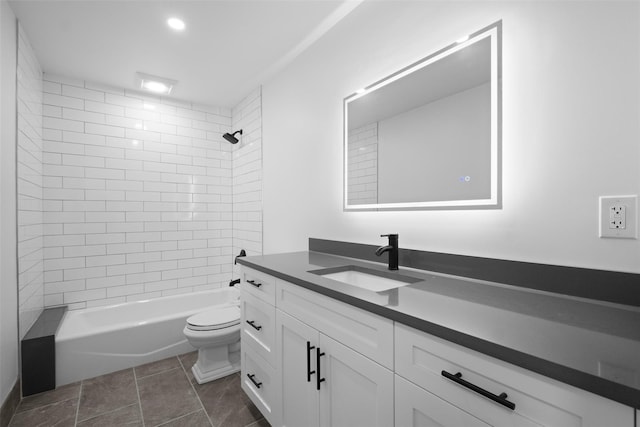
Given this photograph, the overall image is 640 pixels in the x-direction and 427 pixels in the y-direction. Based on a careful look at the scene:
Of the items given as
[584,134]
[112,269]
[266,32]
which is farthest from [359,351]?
[112,269]

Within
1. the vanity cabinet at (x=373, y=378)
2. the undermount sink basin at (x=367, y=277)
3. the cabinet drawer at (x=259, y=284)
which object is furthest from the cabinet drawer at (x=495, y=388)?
the cabinet drawer at (x=259, y=284)

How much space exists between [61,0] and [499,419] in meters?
2.81

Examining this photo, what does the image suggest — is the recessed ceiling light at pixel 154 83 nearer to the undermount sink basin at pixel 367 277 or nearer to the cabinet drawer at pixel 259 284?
the cabinet drawer at pixel 259 284

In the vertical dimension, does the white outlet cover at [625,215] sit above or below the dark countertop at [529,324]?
above

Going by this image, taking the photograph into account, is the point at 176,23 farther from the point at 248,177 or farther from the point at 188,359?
the point at 188,359

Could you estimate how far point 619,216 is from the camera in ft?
3.03

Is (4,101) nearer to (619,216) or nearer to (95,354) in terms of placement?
(95,354)

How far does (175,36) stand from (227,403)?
8.25ft

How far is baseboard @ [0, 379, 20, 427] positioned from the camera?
5.63 feet

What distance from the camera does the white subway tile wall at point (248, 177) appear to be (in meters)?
3.02

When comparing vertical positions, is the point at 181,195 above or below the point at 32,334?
above

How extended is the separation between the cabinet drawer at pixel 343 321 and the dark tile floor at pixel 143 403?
3.10 feet

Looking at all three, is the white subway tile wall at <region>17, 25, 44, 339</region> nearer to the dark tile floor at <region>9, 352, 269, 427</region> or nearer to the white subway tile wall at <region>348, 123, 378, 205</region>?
the dark tile floor at <region>9, 352, 269, 427</region>

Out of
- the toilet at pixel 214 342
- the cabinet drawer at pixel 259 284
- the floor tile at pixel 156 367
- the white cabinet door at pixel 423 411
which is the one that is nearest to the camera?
the white cabinet door at pixel 423 411
